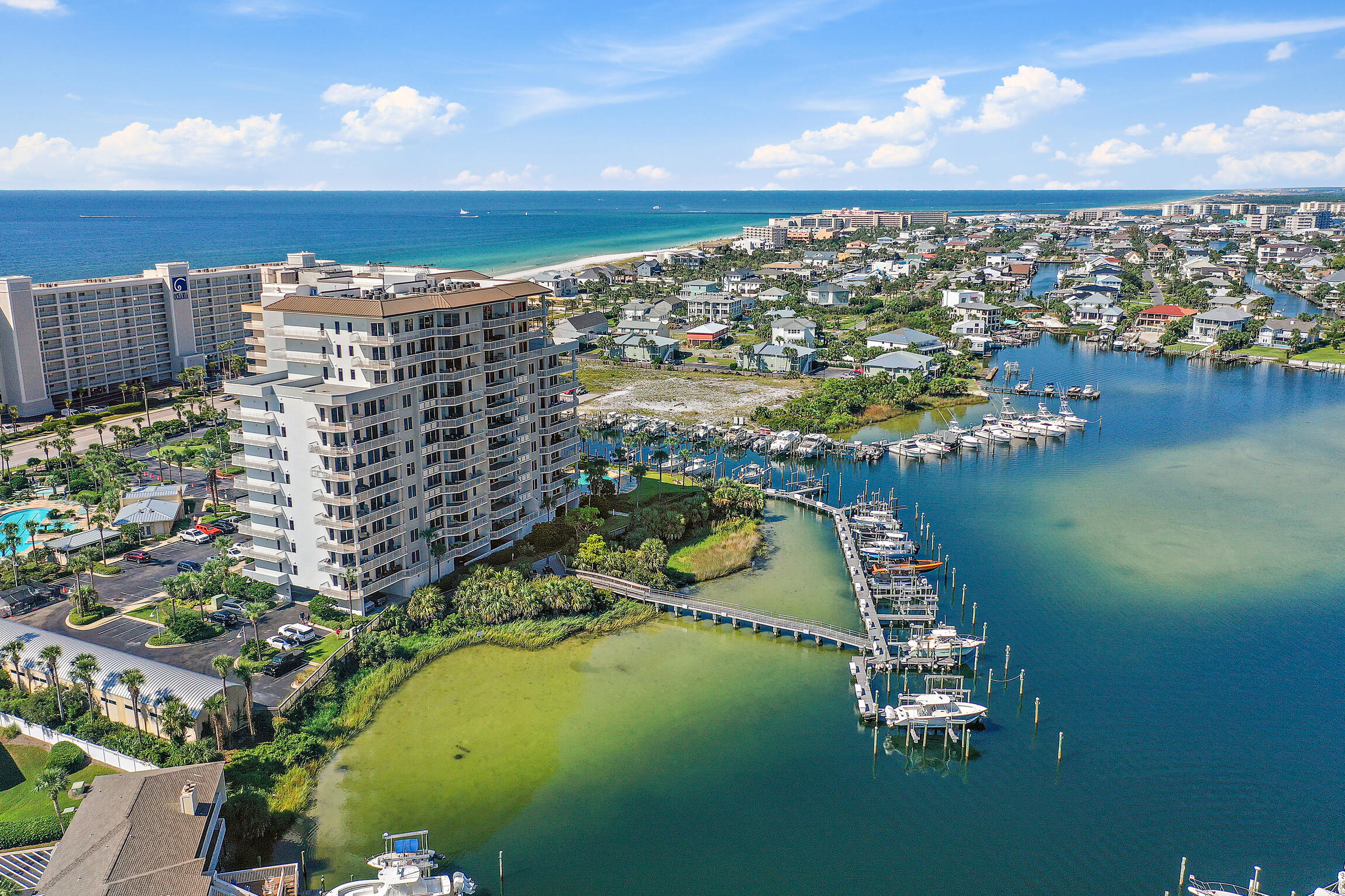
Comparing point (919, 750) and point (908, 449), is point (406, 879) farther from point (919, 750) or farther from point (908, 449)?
point (908, 449)

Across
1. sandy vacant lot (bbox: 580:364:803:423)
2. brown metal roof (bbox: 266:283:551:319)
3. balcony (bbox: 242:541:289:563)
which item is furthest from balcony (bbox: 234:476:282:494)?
sandy vacant lot (bbox: 580:364:803:423)

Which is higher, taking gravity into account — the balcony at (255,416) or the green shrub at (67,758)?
the balcony at (255,416)

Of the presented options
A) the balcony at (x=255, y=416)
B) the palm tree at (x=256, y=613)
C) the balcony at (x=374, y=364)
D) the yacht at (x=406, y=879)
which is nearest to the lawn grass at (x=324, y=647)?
the palm tree at (x=256, y=613)

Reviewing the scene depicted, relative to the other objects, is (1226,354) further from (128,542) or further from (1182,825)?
(128,542)

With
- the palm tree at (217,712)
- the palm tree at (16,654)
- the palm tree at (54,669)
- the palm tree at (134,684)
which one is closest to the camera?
the palm tree at (217,712)

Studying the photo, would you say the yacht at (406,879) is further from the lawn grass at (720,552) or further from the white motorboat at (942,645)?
the lawn grass at (720,552)

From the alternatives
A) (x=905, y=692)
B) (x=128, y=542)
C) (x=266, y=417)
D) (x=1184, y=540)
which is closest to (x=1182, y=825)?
(x=905, y=692)

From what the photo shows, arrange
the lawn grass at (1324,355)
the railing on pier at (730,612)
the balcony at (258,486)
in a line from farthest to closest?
the lawn grass at (1324,355) → the railing on pier at (730,612) → the balcony at (258,486)

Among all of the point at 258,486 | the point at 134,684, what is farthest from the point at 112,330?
the point at 134,684
